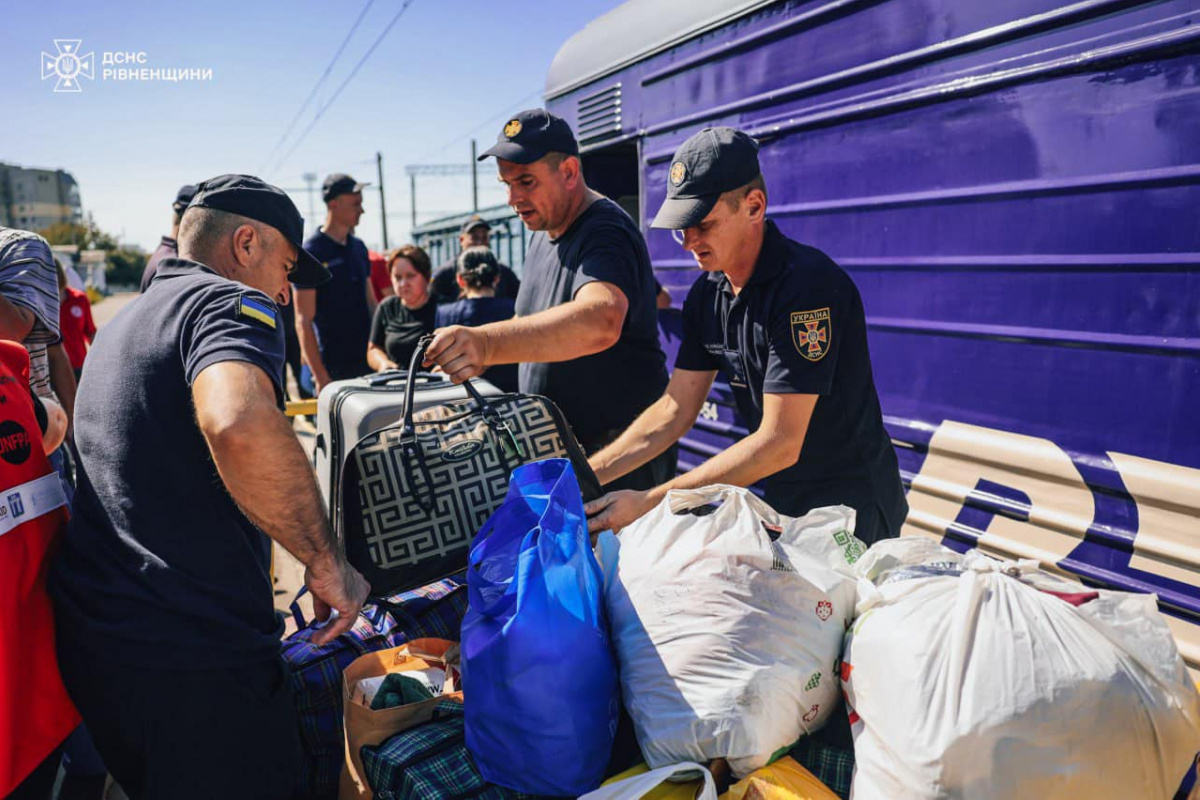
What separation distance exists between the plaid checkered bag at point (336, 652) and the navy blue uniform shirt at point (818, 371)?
94 cm

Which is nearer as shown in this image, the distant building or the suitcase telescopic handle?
the suitcase telescopic handle

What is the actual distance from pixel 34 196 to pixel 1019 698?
77.8 meters

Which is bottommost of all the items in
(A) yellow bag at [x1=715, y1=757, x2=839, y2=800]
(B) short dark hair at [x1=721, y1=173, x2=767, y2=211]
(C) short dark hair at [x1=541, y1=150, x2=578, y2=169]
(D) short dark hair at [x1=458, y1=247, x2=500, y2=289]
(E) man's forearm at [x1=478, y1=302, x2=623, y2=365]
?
(A) yellow bag at [x1=715, y1=757, x2=839, y2=800]

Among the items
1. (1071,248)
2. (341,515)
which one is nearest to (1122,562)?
(1071,248)

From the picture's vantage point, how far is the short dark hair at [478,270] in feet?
14.8

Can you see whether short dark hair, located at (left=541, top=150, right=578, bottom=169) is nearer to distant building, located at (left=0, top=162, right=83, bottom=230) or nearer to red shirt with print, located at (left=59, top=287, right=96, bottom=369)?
red shirt with print, located at (left=59, top=287, right=96, bottom=369)

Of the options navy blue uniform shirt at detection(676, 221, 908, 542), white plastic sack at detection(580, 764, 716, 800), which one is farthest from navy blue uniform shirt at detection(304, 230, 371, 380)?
white plastic sack at detection(580, 764, 716, 800)

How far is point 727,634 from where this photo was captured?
4.27ft

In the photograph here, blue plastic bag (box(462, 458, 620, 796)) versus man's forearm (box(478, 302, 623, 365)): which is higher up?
man's forearm (box(478, 302, 623, 365))

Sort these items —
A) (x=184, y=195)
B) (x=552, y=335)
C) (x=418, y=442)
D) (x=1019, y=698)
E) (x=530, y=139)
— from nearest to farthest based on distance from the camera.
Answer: (x=1019, y=698) → (x=418, y=442) → (x=552, y=335) → (x=530, y=139) → (x=184, y=195)

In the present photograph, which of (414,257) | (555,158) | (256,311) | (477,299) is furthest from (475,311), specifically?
→ (256,311)

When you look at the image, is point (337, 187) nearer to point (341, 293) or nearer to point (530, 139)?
point (341, 293)

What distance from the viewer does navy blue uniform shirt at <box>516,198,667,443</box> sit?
8.21 feet

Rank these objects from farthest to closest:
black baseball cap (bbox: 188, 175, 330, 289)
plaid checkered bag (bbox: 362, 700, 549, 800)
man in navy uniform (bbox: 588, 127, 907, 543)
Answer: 1. man in navy uniform (bbox: 588, 127, 907, 543)
2. black baseball cap (bbox: 188, 175, 330, 289)
3. plaid checkered bag (bbox: 362, 700, 549, 800)
